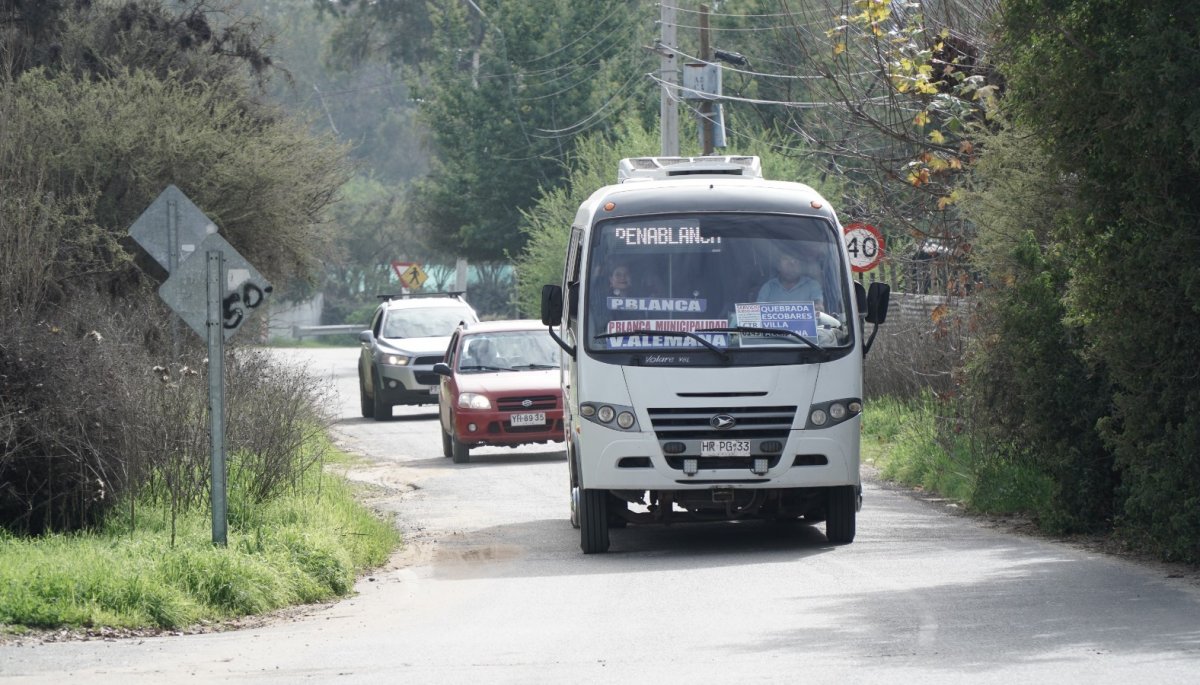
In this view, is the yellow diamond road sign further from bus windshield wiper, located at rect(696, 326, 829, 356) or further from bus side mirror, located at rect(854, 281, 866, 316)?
bus windshield wiper, located at rect(696, 326, 829, 356)

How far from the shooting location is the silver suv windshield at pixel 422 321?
29.8 m

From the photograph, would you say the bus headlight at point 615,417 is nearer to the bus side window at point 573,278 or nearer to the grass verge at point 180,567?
the bus side window at point 573,278

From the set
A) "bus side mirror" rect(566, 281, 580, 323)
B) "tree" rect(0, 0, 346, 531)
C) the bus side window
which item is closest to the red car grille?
"tree" rect(0, 0, 346, 531)

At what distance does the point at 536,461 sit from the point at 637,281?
29.2ft

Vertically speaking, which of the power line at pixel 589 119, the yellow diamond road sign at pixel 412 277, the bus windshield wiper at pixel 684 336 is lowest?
the bus windshield wiper at pixel 684 336

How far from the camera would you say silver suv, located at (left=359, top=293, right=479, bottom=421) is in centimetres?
2869

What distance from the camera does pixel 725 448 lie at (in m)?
12.6

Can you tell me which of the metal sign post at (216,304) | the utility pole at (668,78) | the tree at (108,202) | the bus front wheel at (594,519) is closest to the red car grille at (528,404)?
the tree at (108,202)

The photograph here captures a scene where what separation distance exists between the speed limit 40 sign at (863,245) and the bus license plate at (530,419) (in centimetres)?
469

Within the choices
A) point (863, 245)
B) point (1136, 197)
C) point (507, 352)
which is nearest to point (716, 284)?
point (1136, 197)

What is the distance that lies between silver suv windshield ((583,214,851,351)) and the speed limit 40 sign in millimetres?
9535

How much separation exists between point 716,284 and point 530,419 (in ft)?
28.2

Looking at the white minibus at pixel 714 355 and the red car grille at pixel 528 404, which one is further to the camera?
the red car grille at pixel 528 404

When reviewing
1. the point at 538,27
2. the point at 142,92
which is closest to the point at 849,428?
the point at 142,92
